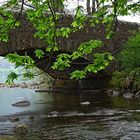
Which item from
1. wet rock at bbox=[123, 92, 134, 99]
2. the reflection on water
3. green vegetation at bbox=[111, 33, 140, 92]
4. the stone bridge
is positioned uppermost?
the stone bridge

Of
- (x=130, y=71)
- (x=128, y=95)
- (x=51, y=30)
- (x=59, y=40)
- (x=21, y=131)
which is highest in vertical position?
(x=59, y=40)

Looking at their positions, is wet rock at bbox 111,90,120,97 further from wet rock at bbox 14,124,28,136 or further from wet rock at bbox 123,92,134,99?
wet rock at bbox 14,124,28,136

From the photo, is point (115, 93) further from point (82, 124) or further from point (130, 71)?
point (82, 124)

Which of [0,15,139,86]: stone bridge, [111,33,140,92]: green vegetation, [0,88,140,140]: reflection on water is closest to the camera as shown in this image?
[0,88,140,140]: reflection on water

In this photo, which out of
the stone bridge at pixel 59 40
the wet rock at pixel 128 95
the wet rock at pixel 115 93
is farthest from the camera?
the wet rock at pixel 115 93

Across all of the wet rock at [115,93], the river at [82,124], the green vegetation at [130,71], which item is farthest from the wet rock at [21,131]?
the wet rock at [115,93]

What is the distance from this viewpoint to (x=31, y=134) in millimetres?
12211

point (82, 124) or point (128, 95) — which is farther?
point (128, 95)

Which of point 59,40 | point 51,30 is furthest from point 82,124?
point 59,40

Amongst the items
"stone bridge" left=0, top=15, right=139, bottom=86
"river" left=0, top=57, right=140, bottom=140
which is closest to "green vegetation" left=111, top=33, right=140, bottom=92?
"stone bridge" left=0, top=15, right=139, bottom=86

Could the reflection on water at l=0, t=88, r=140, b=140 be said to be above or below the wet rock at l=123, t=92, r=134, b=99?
below

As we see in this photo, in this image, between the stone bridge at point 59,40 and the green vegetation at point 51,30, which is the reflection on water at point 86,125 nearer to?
the stone bridge at point 59,40

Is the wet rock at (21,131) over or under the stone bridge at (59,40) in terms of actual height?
under

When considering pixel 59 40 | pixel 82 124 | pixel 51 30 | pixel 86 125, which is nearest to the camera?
pixel 51 30
